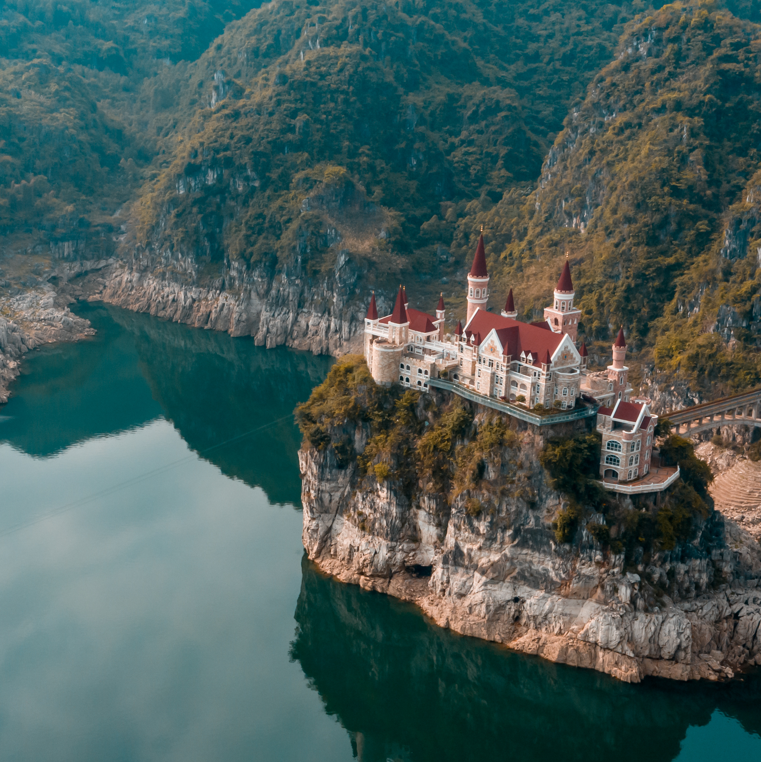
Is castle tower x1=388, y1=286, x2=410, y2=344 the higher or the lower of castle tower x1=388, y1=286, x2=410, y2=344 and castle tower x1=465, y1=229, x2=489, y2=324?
the lower

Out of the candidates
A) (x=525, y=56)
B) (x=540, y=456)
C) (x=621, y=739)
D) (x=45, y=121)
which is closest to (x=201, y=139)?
(x=45, y=121)

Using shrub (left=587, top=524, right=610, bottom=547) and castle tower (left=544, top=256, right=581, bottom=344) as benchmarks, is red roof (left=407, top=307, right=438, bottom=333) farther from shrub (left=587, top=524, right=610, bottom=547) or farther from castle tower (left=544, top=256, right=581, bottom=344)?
shrub (left=587, top=524, right=610, bottom=547)

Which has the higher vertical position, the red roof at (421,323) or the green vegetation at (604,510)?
the red roof at (421,323)

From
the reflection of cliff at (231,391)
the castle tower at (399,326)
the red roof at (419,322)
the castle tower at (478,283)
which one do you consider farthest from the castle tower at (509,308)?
the reflection of cliff at (231,391)

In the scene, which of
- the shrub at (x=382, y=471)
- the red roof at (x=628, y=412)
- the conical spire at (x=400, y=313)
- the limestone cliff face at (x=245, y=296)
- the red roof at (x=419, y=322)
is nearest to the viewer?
the red roof at (x=628, y=412)

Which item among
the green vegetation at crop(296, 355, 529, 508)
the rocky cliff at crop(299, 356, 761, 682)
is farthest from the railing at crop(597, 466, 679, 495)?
the green vegetation at crop(296, 355, 529, 508)

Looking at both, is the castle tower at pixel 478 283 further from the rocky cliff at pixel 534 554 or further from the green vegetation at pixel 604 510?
the green vegetation at pixel 604 510

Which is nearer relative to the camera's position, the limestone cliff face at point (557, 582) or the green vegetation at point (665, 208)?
the limestone cliff face at point (557, 582)
